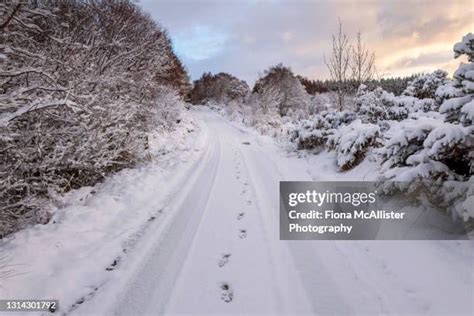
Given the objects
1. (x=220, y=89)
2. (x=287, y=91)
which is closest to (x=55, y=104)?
(x=287, y=91)

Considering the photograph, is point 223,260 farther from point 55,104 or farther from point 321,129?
point 321,129

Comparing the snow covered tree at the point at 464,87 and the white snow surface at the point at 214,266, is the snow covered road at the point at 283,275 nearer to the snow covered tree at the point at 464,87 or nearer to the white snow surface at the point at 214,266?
the white snow surface at the point at 214,266

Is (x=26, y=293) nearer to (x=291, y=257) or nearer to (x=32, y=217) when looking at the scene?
(x=32, y=217)

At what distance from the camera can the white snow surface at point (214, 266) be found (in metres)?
3.28

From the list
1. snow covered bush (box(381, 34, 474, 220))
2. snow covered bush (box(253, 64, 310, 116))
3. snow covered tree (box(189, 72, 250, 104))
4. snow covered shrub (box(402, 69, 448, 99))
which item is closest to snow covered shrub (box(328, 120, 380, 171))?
snow covered bush (box(381, 34, 474, 220))

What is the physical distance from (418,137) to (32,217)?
598 centimetres

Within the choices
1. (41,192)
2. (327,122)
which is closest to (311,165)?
(327,122)

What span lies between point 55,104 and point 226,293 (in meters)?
2.92

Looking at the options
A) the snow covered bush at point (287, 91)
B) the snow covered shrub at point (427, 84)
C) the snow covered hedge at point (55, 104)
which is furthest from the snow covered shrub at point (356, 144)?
the snow covered bush at point (287, 91)

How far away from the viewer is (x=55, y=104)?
13.5ft

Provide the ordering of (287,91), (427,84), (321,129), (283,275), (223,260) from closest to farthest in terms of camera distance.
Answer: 1. (283,275)
2. (223,260)
3. (427,84)
4. (321,129)
5. (287,91)

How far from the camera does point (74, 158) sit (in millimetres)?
6883

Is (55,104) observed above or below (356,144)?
above

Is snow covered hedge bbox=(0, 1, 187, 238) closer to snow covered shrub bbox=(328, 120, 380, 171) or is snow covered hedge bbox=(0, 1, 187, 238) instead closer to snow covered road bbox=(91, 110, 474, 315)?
snow covered road bbox=(91, 110, 474, 315)
